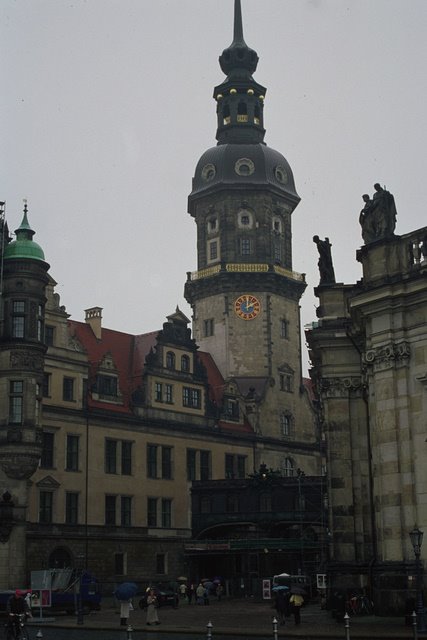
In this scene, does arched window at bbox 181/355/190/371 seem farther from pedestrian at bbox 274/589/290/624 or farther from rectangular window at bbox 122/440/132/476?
pedestrian at bbox 274/589/290/624

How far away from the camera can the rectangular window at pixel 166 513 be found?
78.4 meters

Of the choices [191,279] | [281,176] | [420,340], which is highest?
[281,176]

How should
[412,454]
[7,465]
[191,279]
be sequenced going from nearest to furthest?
[412,454], [7,465], [191,279]

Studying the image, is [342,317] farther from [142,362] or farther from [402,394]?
[142,362]

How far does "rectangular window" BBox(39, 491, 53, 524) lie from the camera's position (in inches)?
2721

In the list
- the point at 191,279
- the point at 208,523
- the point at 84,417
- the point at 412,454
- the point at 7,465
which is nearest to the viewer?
the point at 412,454

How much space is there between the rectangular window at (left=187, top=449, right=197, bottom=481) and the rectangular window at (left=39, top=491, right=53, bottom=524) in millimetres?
14309

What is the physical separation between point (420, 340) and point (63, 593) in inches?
846

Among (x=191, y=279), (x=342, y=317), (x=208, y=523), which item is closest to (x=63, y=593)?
(x=342, y=317)

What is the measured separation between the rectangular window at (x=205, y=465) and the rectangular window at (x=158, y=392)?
610 centimetres

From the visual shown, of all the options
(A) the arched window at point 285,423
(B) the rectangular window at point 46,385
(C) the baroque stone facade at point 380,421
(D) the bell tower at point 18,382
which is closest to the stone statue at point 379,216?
(C) the baroque stone facade at point 380,421

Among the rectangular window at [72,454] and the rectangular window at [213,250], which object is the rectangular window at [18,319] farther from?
the rectangular window at [213,250]

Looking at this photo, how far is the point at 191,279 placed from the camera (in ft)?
317

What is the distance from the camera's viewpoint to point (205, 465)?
82688mm
